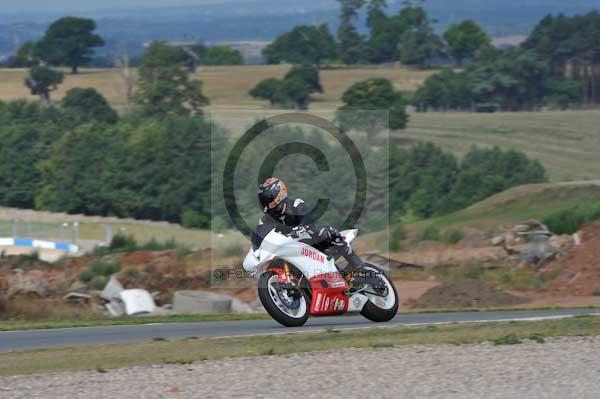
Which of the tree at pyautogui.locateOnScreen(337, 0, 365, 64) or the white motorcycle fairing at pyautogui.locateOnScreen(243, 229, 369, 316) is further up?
the tree at pyautogui.locateOnScreen(337, 0, 365, 64)

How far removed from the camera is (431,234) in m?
36.4

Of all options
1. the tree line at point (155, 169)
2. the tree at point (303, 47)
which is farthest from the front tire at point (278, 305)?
the tree at point (303, 47)

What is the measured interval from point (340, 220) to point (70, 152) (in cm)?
3281

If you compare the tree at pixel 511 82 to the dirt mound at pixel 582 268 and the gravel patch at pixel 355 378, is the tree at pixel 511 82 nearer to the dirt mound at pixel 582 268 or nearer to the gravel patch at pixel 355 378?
the dirt mound at pixel 582 268

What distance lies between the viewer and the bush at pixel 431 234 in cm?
3606

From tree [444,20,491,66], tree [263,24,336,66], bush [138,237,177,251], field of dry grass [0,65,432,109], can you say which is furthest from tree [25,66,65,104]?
bush [138,237,177,251]

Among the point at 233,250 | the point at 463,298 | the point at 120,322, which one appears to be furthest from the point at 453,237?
the point at 120,322

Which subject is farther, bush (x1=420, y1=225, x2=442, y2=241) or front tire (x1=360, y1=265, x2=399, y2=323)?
bush (x1=420, y1=225, x2=442, y2=241)

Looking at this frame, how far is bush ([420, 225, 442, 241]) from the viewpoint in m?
36.1

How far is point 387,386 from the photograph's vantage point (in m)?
10.1

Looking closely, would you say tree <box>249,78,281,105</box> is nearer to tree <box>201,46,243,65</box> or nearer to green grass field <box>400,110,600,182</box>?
green grass field <box>400,110,600,182</box>

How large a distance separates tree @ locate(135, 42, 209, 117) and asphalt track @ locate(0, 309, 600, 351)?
6282cm

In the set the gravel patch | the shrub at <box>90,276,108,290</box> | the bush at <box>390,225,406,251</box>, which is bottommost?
the bush at <box>390,225,406,251</box>

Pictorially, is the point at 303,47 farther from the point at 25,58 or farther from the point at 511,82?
the point at 511,82
